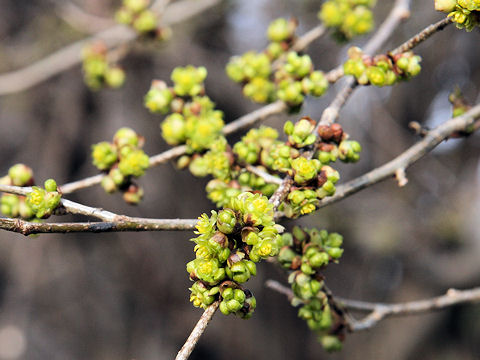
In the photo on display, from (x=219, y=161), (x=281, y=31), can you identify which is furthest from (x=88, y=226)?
(x=281, y=31)

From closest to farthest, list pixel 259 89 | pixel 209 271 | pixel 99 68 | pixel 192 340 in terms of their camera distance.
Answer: pixel 192 340 < pixel 209 271 < pixel 259 89 < pixel 99 68

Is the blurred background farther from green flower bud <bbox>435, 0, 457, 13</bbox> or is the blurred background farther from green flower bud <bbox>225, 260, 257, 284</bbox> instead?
green flower bud <bbox>225, 260, 257, 284</bbox>

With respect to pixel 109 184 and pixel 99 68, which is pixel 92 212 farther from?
pixel 99 68

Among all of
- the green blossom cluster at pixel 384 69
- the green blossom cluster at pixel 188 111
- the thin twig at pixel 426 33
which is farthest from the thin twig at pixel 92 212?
the thin twig at pixel 426 33

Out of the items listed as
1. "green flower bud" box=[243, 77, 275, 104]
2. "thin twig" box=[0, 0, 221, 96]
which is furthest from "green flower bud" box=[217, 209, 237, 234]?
"thin twig" box=[0, 0, 221, 96]

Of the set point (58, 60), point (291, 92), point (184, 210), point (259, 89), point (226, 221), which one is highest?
point (184, 210)

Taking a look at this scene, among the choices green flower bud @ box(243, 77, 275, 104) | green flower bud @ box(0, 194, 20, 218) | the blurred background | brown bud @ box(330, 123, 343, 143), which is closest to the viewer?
brown bud @ box(330, 123, 343, 143)

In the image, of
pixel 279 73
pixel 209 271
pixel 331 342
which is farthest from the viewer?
pixel 279 73
